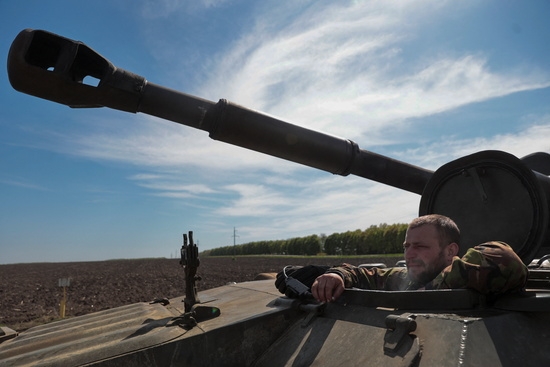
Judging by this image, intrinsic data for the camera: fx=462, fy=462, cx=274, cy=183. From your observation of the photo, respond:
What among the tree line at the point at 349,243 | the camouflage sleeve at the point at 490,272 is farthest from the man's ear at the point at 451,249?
the tree line at the point at 349,243

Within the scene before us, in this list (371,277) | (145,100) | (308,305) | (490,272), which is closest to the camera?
(490,272)

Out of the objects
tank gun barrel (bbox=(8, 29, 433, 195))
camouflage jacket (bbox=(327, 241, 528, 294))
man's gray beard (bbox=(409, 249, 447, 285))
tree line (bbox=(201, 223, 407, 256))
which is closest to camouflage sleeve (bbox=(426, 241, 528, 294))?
camouflage jacket (bbox=(327, 241, 528, 294))

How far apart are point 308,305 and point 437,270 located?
82 cm

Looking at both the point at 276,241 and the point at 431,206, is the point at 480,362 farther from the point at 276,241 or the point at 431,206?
the point at 276,241

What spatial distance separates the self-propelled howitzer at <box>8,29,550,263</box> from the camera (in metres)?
3.71

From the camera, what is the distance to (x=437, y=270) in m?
2.79

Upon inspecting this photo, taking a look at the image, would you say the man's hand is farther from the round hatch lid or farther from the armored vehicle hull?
the round hatch lid

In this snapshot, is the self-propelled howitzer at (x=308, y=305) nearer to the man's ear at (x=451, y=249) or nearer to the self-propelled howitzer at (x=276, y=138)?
the self-propelled howitzer at (x=276, y=138)

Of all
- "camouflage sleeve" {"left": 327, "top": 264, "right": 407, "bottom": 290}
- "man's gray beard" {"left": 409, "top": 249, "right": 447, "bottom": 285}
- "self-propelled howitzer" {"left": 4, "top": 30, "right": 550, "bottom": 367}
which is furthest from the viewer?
"camouflage sleeve" {"left": 327, "top": 264, "right": 407, "bottom": 290}

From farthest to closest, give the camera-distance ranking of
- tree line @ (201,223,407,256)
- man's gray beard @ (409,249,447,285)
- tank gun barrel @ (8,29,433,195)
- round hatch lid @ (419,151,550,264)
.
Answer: tree line @ (201,223,407,256) < tank gun barrel @ (8,29,433,195) < round hatch lid @ (419,151,550,264) < man's gray beard @ (409,249,447,285)

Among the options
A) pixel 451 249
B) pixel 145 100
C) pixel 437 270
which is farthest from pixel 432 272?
pixel 145 100

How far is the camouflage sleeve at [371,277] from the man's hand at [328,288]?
0.49 ft

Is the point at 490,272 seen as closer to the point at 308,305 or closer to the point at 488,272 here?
the point at 488,272

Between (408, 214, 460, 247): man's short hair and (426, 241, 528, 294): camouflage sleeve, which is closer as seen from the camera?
(426, 241, 528, 294): camouflage sleeve
